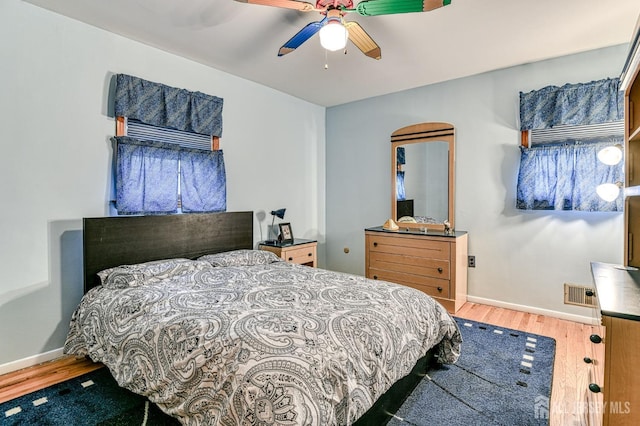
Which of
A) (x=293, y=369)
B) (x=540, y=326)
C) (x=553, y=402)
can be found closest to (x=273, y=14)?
(x=293, y=369)

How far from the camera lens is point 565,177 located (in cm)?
318

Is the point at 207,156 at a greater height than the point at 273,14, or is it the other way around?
the point at 273,14

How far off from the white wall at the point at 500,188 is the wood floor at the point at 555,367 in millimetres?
282

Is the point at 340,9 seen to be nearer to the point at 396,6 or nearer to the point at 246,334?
the point at 396,6

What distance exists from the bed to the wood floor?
216 millimetres

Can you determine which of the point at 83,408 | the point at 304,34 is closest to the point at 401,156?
the point at 304,34

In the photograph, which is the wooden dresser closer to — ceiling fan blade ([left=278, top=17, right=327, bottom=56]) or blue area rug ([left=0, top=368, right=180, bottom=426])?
ceiling fan blade ([left=278, top=17, right=327, bottom=56])

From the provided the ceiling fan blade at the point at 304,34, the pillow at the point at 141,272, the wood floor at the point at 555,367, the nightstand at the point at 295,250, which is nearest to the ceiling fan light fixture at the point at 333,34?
the ceiling fan blade at the point at 304,34

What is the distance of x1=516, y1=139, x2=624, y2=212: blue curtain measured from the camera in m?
3.00

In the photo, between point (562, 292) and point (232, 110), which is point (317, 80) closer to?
point (232, 110)

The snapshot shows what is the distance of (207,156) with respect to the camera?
346 cm

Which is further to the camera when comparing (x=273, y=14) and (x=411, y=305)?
(x=273, y=14)

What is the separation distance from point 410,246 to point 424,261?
23cm

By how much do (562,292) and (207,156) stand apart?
3.88 m
